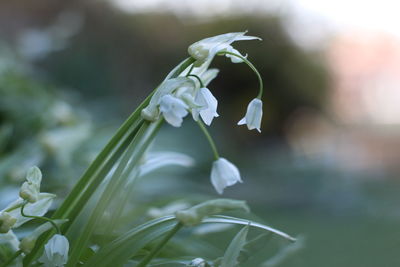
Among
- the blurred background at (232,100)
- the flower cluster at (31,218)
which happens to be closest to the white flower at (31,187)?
the flower cluster at (31,218)

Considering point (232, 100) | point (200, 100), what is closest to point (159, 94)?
point (200, 100)

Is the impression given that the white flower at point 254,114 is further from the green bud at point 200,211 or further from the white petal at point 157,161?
the white petal at point 157,161

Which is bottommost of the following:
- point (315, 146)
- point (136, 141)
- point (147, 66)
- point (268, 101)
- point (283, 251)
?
point (315, 146)

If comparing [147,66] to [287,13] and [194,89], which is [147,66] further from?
[194,89]

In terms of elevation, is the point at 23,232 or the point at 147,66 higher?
the point at 23,232

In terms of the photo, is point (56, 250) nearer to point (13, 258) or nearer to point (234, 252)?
point (13, 258)

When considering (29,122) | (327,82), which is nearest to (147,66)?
(327,82)

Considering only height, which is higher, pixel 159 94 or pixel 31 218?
pixel 159 94
